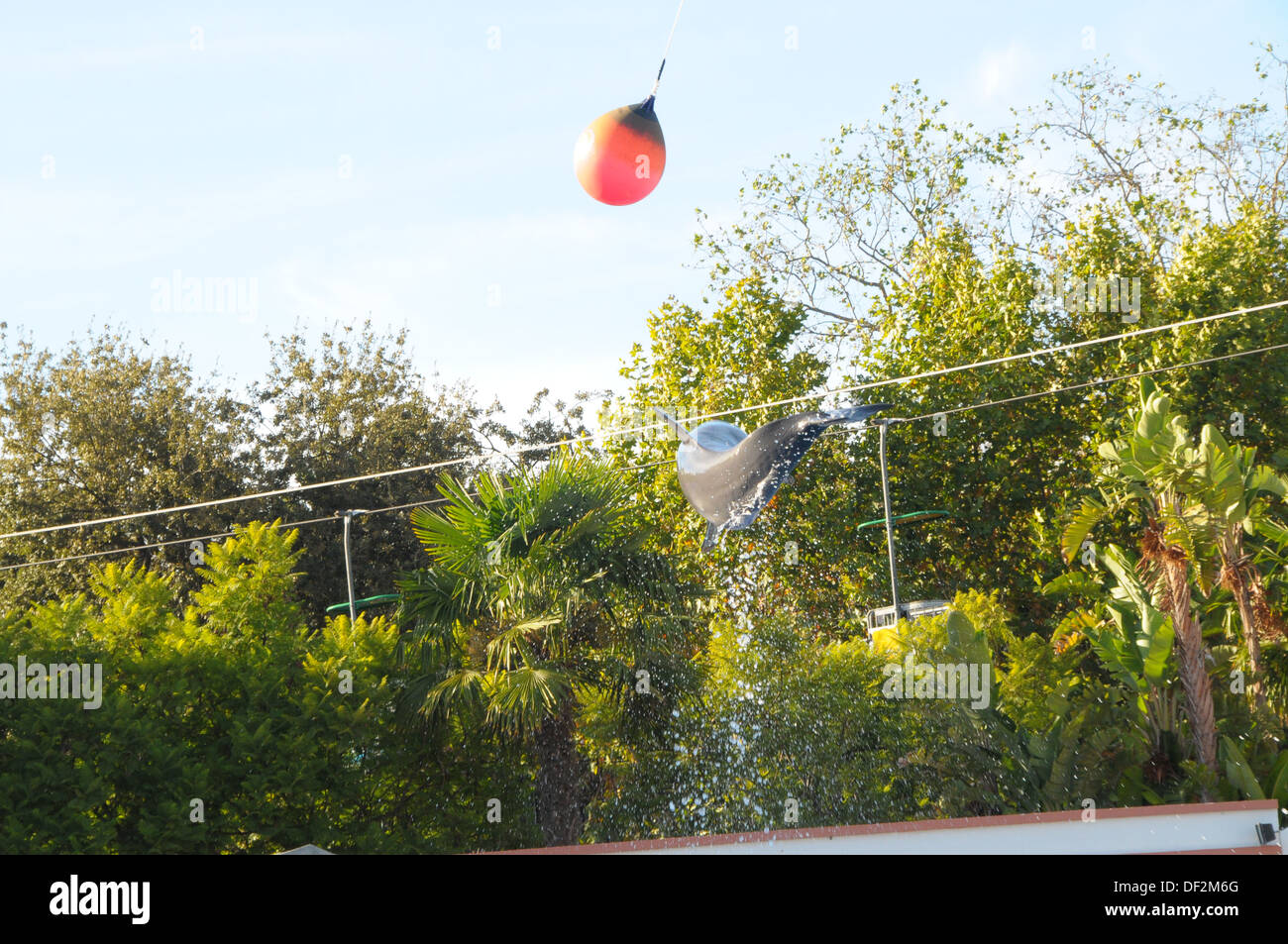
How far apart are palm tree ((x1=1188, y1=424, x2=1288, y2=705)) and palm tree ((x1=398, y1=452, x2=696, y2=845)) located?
18.9 ft

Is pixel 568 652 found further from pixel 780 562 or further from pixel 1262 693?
pixel 780 562

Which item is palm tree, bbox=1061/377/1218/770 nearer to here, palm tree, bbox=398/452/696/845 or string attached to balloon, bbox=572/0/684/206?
palm tree, bbox=398/452/696/845

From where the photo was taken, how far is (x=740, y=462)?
39.0 feet

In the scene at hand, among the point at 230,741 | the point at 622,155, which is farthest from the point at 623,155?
the point at 230,741

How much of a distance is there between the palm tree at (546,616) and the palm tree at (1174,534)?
5284mm

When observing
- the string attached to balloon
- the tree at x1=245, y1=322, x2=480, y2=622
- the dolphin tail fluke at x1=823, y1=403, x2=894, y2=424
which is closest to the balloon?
the string attached to balloon

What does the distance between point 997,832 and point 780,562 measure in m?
17.3

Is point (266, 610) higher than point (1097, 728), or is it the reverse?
point (266, 610)

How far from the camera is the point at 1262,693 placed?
13.4 m

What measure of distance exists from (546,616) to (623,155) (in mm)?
5926

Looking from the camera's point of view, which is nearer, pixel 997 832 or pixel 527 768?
pixel 997 832

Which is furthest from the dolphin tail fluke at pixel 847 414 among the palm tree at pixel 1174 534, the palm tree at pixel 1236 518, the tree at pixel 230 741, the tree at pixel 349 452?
the tree at pixel 349 452

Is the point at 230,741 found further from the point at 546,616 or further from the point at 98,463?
the point at 98,463

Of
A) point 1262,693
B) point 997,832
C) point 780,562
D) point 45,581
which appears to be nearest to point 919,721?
point 1262,693
